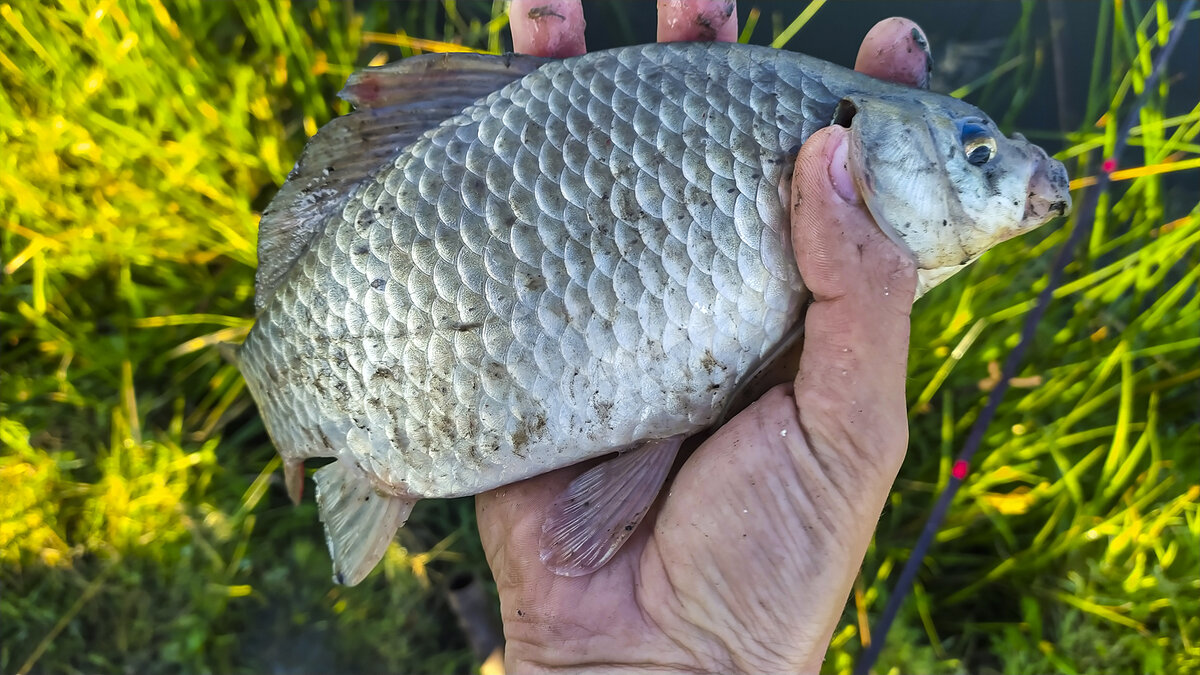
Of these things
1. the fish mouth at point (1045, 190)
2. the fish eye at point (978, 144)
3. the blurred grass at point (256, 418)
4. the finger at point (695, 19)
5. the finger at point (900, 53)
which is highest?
the finger at point (695, 19)

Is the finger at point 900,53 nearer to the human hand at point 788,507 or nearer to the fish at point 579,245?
the human hand at point 788,507

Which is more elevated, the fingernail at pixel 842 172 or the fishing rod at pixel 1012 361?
the fingernail at pixel 842 172

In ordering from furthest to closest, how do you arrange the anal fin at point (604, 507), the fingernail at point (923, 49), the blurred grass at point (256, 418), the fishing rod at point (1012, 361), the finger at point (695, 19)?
the blurred grass at point (256, 418)
the fishing rod at point (1012, 361)
the finger at point (695, 19)
the fingernail at point (923, 49)
the anal fin at point (604, 507)

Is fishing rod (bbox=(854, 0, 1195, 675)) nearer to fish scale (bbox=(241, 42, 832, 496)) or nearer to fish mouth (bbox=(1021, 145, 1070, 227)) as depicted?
fish mouth (bbox=(1021, 145, 1070, 227))

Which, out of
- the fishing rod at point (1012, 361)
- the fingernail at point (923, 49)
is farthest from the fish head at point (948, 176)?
the fishing rod at point (1012, 361)

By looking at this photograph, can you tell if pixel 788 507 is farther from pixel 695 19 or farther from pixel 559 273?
pixel 695 19

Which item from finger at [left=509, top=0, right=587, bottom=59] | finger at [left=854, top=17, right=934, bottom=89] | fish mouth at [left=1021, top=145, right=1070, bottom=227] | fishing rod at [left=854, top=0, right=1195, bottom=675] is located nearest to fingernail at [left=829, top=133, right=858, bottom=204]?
fish mouth at [left=1021, top=145, right=1070, bottom=227]

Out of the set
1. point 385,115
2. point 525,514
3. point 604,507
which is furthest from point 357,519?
point 385,115
